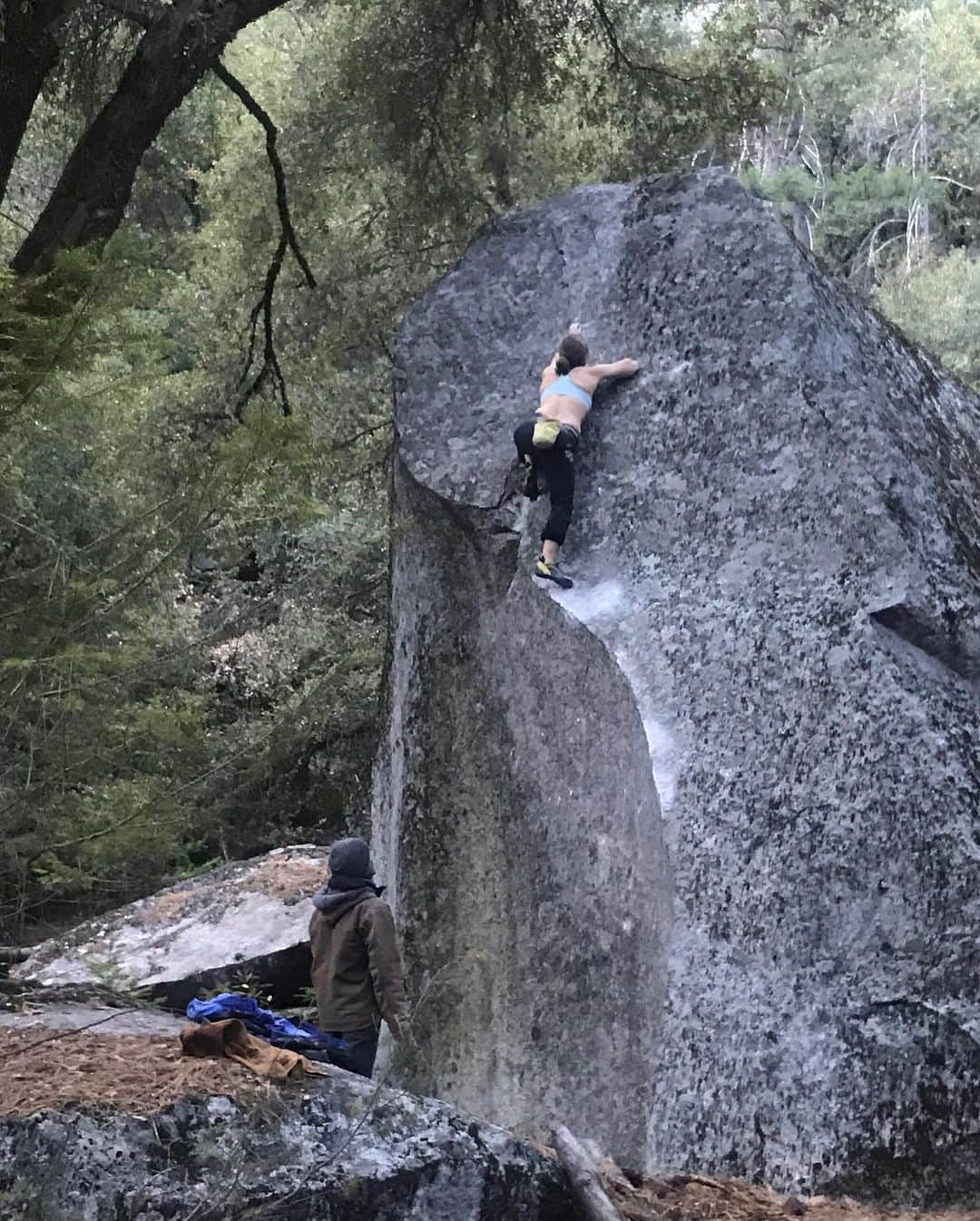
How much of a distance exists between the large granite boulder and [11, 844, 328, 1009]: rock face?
4378 mm

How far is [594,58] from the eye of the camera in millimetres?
14031

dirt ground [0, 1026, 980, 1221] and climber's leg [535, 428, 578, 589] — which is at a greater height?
climber's leg [535, 428, 578, 589]

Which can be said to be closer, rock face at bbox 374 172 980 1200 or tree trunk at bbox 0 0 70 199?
rock face at bbox 374 172 980 1200

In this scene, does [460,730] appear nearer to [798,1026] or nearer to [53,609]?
[798,1026]

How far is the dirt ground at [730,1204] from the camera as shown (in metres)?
5.16

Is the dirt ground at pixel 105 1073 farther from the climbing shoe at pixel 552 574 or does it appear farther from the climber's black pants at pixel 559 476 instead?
the climber's black pants at pixel 559 476

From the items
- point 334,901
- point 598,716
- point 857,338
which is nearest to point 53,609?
point 334,901

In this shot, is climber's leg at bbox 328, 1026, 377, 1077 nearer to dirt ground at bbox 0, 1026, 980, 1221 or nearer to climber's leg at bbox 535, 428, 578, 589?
dirt ground at bbox 0, 1026, 980, 1221

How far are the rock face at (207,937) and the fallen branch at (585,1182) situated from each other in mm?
3950

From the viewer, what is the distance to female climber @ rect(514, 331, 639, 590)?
694cm

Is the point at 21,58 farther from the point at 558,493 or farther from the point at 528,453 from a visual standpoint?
the point at 558,493

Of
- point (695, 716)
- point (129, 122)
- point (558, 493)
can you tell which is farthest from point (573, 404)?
point (129, 122)

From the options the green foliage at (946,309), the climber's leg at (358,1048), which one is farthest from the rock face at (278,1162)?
the green foliage at (946,309)

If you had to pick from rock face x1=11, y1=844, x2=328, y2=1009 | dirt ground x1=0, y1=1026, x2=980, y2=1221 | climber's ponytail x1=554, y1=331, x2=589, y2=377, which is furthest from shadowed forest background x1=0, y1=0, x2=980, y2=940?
climber's ponytail x1=554, y1=331, x2=589, y2=377
